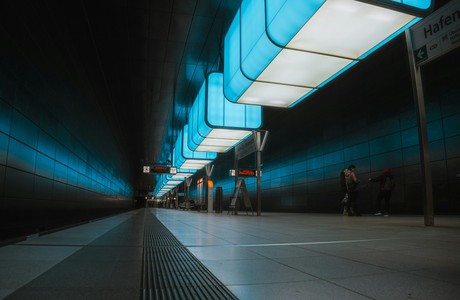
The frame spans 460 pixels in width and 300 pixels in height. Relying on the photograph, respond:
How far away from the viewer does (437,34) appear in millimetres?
6754

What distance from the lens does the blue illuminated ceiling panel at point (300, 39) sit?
6113 mm

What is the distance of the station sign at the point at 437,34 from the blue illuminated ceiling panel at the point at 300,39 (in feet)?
1.99

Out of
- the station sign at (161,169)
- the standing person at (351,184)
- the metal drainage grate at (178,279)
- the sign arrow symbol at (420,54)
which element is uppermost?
the sign arrow symbol at (420,54)

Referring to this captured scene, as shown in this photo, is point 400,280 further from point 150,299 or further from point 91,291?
point 91,291

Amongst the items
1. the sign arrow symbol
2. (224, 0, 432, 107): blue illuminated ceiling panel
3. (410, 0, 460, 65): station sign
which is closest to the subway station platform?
(224, 0, 432, 107): blue illuminated ceiling panel

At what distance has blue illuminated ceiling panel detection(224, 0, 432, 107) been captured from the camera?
241 inches

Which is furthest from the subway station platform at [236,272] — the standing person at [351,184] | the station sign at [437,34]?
the standing person at [351,184]

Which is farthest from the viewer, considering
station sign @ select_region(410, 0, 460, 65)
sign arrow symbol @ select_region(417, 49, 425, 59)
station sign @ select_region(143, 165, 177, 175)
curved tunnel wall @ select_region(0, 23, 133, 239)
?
station sign @ select_region(143, 165, 177, 175)

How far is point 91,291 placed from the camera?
199 cm

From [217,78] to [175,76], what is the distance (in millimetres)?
2961

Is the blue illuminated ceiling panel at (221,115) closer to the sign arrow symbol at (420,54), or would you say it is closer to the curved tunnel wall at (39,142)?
the curved tunnel wall at (39,142)

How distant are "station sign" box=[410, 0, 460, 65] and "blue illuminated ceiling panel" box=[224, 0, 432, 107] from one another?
1.99ft

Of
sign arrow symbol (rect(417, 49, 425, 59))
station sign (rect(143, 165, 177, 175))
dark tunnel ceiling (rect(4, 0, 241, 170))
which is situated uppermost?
Answer: dark tunnel ceiling (rect(4, 0, 241, 170))

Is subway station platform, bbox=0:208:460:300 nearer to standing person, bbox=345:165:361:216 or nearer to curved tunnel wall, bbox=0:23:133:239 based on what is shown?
curved tunnel wall, bbox=0:23:133:239
